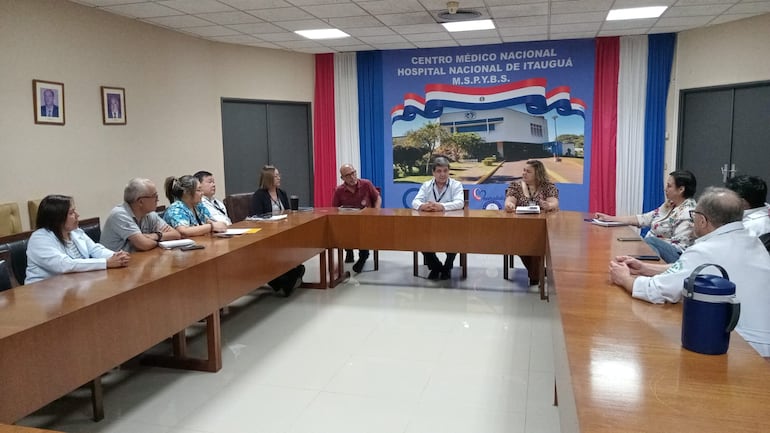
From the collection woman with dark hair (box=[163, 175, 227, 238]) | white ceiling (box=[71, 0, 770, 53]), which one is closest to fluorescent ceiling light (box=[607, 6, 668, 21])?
white ceiling (box=[71, 0, 770, 53])

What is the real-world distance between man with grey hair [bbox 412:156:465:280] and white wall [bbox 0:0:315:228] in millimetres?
2913

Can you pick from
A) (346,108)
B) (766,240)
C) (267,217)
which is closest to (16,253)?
(267,217)

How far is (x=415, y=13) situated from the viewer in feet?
17.5

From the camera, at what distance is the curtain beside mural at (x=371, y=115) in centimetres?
763

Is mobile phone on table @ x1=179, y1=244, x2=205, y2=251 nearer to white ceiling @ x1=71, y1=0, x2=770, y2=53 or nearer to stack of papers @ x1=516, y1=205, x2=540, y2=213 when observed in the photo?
white ceiling @ x1=71, y1=0, x2=770, y2=53

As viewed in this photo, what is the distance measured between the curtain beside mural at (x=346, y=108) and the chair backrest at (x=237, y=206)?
2.54 metres

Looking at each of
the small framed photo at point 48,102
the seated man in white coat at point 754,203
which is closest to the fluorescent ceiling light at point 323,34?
the small framed photo at point 48,102

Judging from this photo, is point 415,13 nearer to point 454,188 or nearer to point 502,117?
point 454,188

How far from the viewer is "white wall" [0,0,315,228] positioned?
4.36m

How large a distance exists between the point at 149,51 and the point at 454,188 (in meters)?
3.54

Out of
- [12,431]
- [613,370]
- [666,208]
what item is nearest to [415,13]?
[666,208]

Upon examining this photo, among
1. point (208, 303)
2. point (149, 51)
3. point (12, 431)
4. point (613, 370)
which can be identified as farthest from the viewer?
point (149, 51)

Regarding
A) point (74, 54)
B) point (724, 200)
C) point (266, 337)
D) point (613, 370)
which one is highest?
point (74, 54)

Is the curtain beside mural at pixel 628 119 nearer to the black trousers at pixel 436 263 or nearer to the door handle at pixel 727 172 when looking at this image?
the door handle at pixel 727 172
